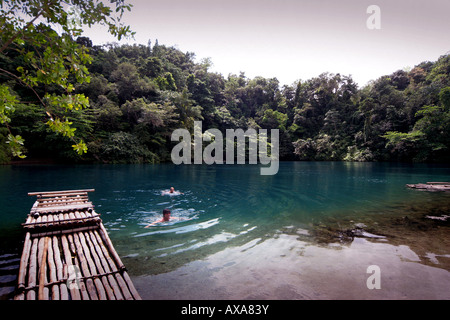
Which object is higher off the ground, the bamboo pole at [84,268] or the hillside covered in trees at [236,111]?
the hillside covered in trees at [236,111]

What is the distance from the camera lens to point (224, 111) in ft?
142

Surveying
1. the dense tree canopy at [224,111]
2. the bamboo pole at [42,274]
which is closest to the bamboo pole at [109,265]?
the bamboo pole at [42,274]

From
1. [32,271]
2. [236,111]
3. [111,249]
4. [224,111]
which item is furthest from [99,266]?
[236,111]

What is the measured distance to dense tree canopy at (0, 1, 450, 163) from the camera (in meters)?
25.6

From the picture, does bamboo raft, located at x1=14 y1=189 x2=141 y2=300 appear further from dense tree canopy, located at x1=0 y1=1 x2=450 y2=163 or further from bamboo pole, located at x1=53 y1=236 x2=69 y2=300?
dense tree canopy, located at x1=0 y1=1 x2=450 y2=163

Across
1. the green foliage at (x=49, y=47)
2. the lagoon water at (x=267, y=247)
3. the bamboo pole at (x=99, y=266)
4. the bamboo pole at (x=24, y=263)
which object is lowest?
the lagoon water at (x=267, y=247)

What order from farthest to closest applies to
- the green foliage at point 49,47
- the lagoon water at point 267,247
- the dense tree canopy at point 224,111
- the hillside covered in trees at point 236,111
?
the hillside covered in trees at point 236,111 → the dense tree canopy at point 224,111 → the lagoon water at point 267,247 → the green foliage at point 49,47

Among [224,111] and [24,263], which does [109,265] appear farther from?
[224,111]

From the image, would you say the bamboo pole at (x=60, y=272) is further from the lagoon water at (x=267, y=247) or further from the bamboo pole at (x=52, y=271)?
A: the lagoon water at (x=267, y=247)

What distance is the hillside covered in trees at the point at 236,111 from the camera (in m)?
26.3

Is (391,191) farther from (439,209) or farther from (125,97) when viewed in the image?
(125,97)

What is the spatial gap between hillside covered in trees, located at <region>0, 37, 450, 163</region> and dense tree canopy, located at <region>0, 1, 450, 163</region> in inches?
5.7

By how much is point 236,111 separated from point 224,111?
631 cm

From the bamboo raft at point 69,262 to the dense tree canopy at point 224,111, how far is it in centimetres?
1527
